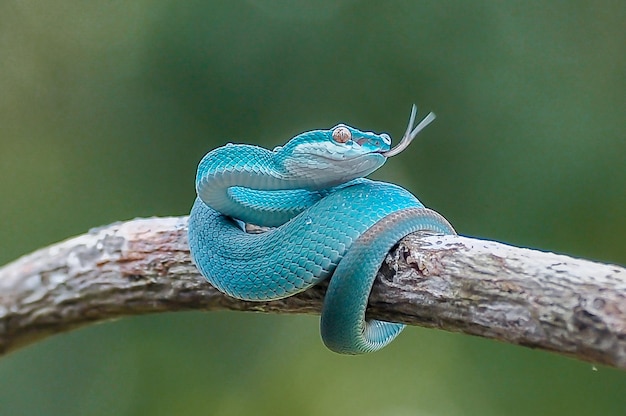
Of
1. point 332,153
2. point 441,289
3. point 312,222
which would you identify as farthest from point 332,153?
point 441,289

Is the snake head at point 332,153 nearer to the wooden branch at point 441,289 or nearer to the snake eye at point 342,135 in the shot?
the snake eye at point 342,135

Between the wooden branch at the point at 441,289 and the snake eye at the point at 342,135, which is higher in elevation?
the snake eye at the point at 342,135

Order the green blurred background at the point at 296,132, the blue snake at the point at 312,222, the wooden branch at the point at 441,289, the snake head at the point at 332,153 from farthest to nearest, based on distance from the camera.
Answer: the green blurred background at the point at 296,132
the snake head at the point at 332,153
the blue snake at the point at 312,222
the wooden branch at the point at 441,289

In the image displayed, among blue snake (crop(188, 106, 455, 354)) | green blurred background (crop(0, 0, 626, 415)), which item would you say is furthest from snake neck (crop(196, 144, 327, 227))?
green blurred background (crop(0, 0, 626, 415))

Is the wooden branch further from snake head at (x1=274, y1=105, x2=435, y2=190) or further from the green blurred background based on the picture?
the green blurred background

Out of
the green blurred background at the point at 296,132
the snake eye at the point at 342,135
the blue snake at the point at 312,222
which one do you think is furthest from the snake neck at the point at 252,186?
the green blurred background at the point at 296,132

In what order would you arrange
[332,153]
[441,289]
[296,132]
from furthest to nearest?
[296,132] → [332,153] → [441,289]

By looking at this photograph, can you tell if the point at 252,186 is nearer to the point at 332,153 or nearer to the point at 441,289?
the point at 332,153
